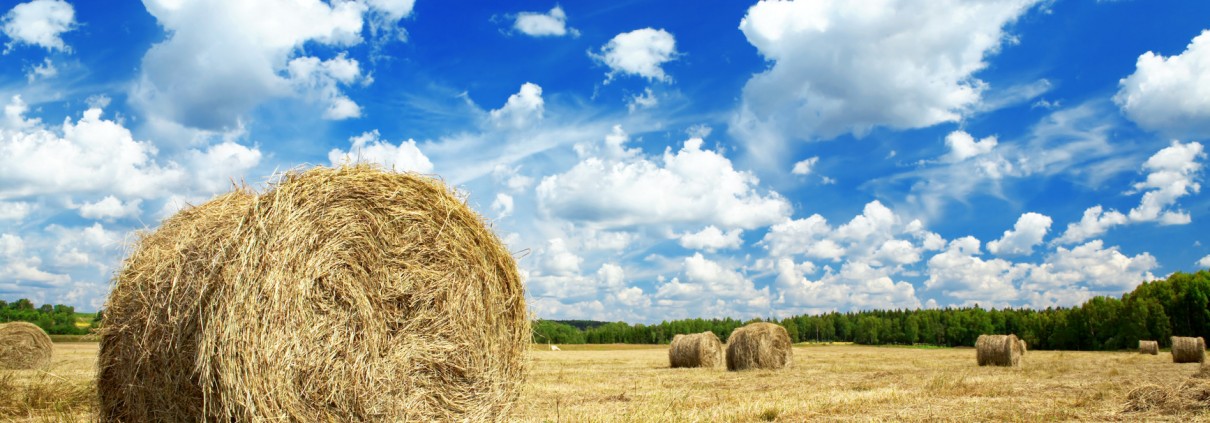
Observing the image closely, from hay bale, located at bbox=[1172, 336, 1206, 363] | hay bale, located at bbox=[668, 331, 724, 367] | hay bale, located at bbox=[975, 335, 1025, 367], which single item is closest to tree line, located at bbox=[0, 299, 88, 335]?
hay bale, located at bbox=[668, 331, 724, 367]

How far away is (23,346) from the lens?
1859cm

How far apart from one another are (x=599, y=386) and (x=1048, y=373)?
1112 centimetres

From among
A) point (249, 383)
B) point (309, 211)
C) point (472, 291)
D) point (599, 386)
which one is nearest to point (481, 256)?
point (472, 291)

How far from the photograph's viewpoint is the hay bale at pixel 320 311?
5.31 metres

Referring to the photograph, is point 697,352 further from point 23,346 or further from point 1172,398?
point 23,346

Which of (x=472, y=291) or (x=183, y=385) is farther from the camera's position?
(x=472, y=291)

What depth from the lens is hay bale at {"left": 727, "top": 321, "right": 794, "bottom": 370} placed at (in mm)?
19625

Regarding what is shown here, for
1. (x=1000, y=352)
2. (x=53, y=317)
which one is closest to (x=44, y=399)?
(x=1000, y=352)

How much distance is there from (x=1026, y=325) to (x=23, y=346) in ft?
275

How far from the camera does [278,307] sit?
18.0ft

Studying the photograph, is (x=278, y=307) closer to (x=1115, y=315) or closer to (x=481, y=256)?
(x=481, y=256)

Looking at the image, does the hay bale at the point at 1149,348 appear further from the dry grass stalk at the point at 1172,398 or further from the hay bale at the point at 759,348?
the dry grass stalk at the point at 1172,398

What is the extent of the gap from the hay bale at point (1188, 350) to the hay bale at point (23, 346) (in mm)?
34760

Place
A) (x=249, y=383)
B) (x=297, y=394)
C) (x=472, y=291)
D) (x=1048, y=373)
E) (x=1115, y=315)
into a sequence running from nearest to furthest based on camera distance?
(x=249, y=383), (x=297, y=394), (x=472, y=291), (x=1048, y=373), (x=1115, y=315)
